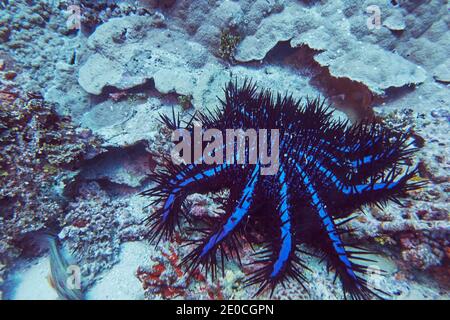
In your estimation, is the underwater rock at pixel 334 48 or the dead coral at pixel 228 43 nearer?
the underwater rock at pixel 334 48

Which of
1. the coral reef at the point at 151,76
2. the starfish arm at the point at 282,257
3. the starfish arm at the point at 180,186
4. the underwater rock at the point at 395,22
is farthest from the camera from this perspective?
the underwater rock at the point at 395,22

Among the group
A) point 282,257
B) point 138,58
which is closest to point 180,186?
point 282,257

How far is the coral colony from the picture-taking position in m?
2.41

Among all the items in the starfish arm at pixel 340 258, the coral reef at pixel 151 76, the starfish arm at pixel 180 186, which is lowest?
the starfish arm at pixel 340 258

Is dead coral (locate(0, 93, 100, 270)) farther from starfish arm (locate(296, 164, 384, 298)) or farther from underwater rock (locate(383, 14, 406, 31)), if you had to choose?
underwater rock (locate(383, 14, 406, 31))

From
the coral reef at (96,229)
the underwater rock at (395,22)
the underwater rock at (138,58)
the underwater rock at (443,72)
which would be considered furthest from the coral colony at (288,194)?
the underwater rock at (395,22)

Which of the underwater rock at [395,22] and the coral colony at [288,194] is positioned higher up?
the underwater rock at [395,22]

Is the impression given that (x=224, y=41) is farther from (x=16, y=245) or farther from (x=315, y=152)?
(x=16, y=245)

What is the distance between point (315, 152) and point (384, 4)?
3271 millimetres

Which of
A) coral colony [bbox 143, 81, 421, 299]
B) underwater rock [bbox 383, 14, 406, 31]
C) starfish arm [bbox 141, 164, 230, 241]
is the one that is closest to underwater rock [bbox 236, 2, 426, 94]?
underwater rock [bbox 383, 14, 406, 31]

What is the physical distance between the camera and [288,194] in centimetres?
252

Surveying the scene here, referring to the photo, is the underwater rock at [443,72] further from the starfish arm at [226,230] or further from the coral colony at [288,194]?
the starfish arm at [226,230]

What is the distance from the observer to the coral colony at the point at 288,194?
2.41 metres
